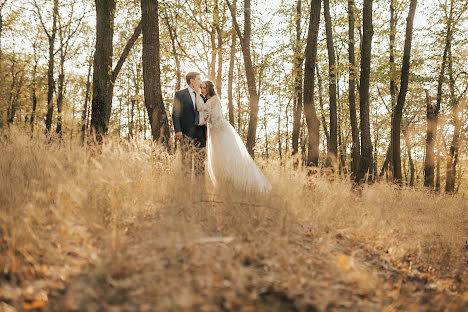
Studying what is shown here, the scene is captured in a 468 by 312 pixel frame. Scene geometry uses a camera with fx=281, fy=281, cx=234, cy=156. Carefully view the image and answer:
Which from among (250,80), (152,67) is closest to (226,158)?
(152,67)

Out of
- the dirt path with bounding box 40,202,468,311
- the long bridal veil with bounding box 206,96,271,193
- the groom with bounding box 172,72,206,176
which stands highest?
the groom with bounding box 172,72,206,176

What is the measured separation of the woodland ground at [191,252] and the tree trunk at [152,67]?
2.15 meters

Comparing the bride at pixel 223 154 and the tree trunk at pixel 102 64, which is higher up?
the tree trunk at pixel 102 64

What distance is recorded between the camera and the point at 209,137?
5664 mm

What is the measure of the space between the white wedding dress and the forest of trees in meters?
0.85

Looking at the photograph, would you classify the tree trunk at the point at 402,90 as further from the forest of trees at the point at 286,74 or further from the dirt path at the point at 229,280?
the dirt path at the point at 229,280

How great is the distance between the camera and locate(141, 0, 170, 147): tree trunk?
6.25 meters

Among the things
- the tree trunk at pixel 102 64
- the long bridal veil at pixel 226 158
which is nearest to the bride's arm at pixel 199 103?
the long bridal veil at pixel 226 158

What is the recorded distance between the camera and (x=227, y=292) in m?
1.90

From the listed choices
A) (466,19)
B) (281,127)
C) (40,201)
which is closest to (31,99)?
(281,127)

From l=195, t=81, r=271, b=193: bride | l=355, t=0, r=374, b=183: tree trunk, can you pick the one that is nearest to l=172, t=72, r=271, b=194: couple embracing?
l=195, t=81, r=271, b=193: bride

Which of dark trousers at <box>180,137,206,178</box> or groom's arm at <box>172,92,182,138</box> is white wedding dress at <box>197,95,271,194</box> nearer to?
dark trousers at <box>180,137,206,178</box>

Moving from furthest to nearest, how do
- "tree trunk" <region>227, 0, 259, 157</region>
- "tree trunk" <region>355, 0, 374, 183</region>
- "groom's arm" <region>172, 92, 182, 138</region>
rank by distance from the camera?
"tree trunk" <region>227, 0, 259, 157</region>
"tree trunk" <region>355, 0, 374, 183</region>
"groom's arm" <region>172, 92, 182, 138</region>

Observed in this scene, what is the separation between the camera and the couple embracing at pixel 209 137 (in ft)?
16.7
